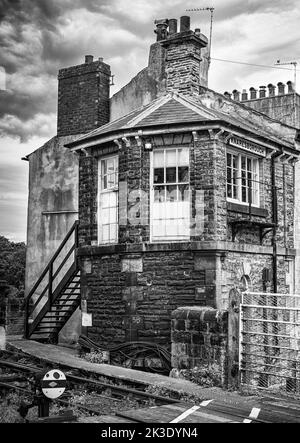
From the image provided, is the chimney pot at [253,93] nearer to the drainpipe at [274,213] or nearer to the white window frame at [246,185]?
the drainpipe at [274,213]

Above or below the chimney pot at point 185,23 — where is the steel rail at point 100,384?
below

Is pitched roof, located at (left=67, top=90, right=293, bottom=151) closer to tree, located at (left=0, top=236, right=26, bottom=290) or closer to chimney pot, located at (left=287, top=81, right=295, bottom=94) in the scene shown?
chimney pot, located at (left=287, top=81, right=295, bottom=94)

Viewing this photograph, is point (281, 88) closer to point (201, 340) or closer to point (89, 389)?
point (201, 340)

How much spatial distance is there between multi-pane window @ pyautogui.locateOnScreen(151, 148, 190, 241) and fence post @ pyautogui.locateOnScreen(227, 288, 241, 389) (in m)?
3.36

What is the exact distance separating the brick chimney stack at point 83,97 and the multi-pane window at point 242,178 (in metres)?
6.73

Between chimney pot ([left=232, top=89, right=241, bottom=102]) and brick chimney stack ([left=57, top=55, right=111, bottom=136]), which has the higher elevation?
chimney pot ([left=232, top=89, right=241, bottom=102])

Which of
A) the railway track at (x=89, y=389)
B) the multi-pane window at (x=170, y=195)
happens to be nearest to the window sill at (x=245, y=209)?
the multi-pane window at (x=170, y=195)

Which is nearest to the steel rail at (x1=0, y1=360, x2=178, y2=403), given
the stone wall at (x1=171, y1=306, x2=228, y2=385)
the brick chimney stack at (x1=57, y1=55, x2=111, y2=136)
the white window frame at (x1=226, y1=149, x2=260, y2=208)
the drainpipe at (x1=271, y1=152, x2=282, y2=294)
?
the stone wall at (x1=171, y1=306, x2=228, y2=385)

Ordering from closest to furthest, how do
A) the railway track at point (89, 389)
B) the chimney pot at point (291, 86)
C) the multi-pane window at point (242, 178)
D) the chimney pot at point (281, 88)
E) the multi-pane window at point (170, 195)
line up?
the railway track at point (89, 389) → the multi-pane window at point (170, 195) → the multi-pane window at point (242, 178) → the chimney pot at point (291, 86) → the chimney pot at point (281, 88)

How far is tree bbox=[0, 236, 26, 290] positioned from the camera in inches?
1828

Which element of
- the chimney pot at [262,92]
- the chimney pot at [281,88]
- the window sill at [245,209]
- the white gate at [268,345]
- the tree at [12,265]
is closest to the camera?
the white gate at [268,345]

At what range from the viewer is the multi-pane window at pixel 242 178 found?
15445 mm

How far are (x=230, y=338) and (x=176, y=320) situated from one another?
167cm
